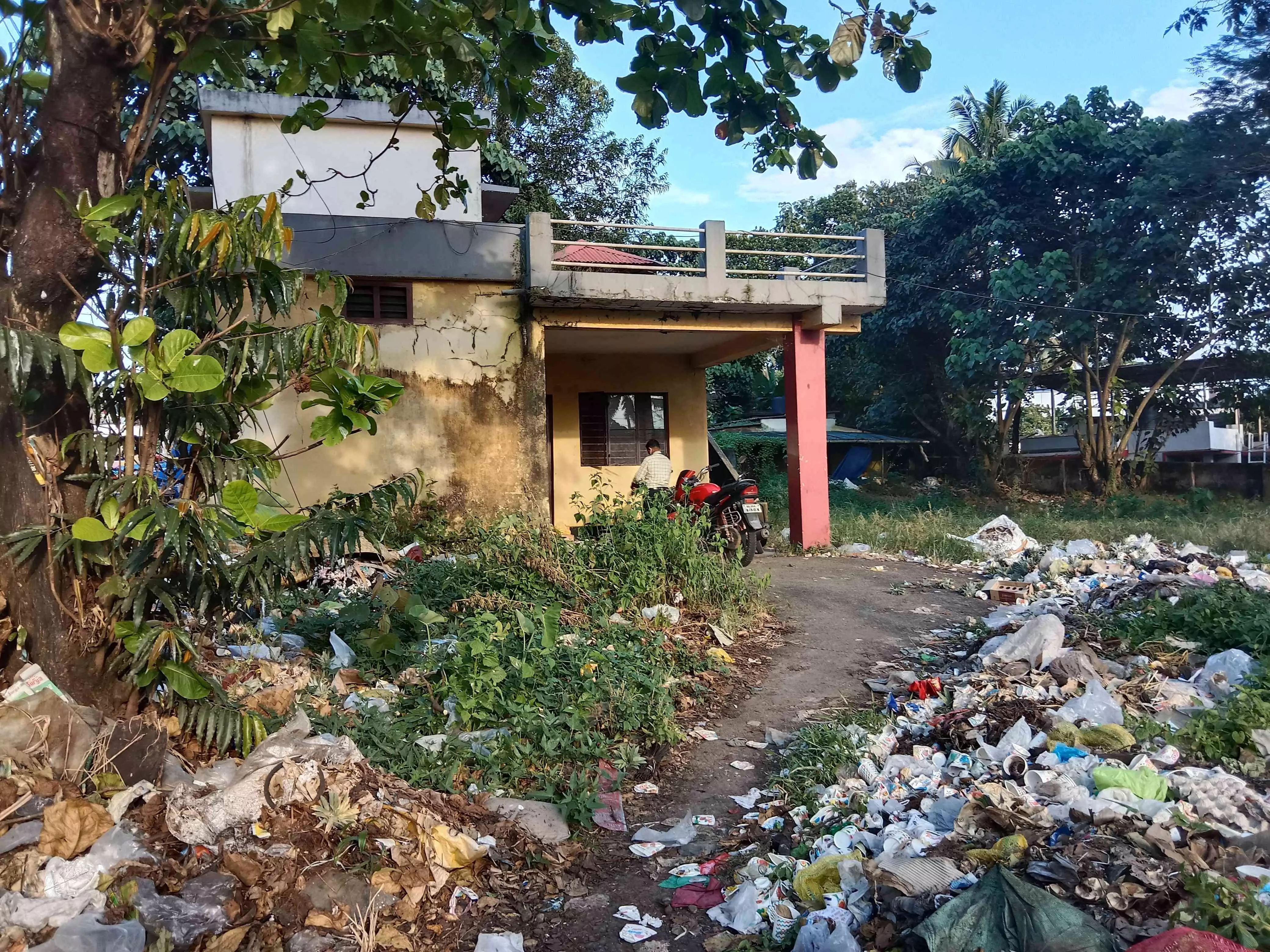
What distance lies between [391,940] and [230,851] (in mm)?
604

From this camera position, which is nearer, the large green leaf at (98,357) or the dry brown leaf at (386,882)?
the large green leaf at (98,357)

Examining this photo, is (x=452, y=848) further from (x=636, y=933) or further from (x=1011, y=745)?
(x=1011, y=745)

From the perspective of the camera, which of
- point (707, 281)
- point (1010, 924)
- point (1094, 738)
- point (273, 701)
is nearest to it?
point (1010, 924)

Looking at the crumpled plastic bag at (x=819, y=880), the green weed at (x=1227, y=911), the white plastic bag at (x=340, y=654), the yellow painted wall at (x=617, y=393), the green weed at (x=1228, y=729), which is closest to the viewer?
the green weed at (x=1227, y=911)

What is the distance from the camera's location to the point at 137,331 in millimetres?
2725

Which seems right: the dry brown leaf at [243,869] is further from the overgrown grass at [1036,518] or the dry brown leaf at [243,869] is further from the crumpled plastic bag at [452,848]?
the overgrown grass at [1036,518]

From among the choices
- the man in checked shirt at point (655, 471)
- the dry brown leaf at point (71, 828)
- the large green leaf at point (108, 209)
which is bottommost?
the dry brown leaf at point (71, 828)

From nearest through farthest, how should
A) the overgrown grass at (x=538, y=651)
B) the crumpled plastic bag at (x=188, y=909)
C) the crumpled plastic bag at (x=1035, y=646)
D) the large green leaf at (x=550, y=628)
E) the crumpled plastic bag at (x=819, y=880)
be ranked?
the crumpled plastic bag at (x=188, y=909), the crumpled plastic bag at (x=819, y=880), the overgrown grass at (x=538, y=651), the large green leaf at (x=550, y=628), the crumpled plastic bag at (x=1035, y=646)

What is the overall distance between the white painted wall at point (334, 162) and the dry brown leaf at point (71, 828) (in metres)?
8.53

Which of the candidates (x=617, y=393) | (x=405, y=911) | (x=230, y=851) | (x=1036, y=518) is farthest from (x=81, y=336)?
(x=1036, y=518)

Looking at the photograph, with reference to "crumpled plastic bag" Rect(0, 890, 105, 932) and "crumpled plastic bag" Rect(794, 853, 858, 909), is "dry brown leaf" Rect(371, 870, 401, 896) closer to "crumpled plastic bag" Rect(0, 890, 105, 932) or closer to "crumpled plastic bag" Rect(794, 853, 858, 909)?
"crumpled plastic bag" Rect(0, 890, 105, 932)

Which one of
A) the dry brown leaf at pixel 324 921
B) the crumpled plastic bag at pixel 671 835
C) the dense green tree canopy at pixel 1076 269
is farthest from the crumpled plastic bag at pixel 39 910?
the dense green tree canopy at pixel 1076 269

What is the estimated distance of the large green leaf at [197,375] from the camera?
8.94 feet

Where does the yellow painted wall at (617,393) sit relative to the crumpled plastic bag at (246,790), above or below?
above
